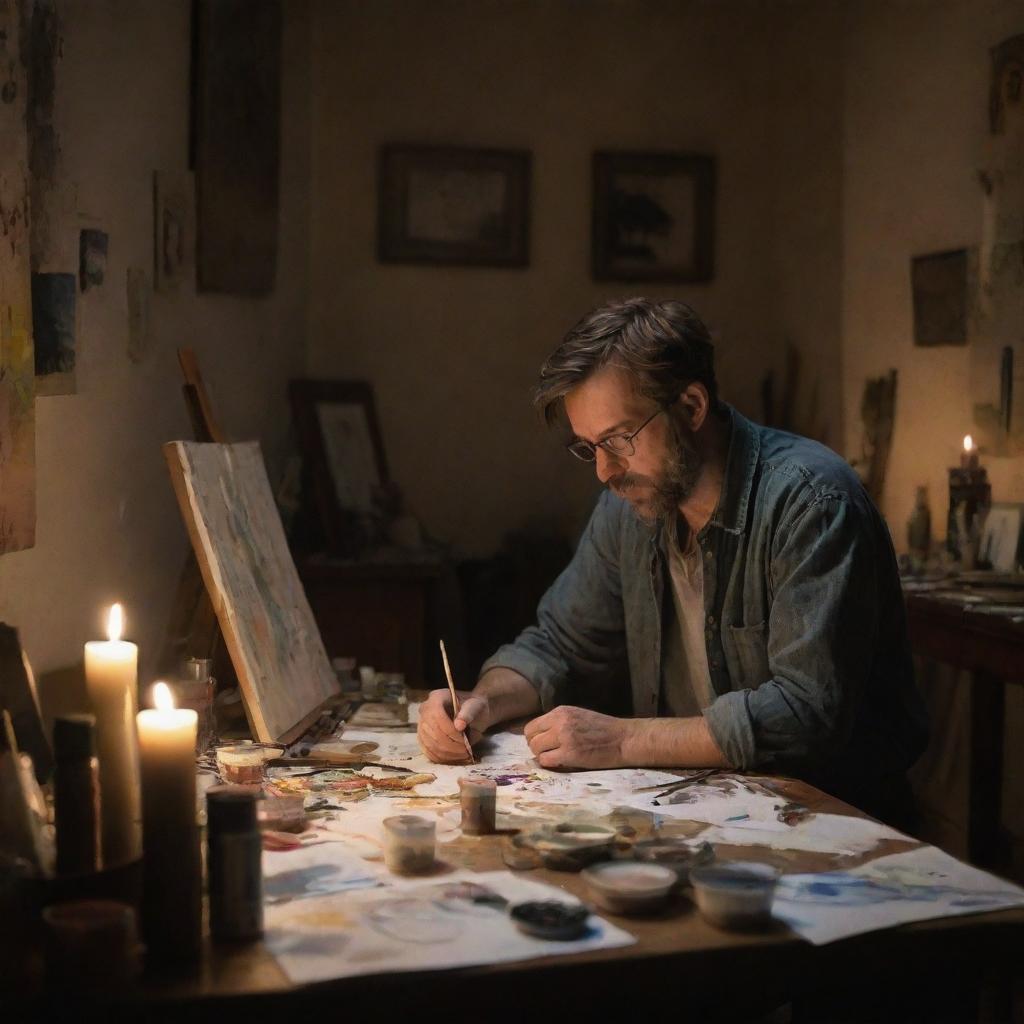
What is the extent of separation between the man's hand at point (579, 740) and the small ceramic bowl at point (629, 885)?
50 centimetres

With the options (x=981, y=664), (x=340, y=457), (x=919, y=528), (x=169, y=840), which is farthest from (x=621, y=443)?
(x=340, y=457)

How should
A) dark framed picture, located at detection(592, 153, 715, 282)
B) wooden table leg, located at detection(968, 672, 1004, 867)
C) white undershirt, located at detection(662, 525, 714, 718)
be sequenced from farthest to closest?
dark framed picture, located at detection(592, 153, 715, 282), wooden table leg, located at detection(968, 672, 1004, 867), white undershirt, located at detection(662, 525, 714, 718)

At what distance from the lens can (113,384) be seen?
2.52m

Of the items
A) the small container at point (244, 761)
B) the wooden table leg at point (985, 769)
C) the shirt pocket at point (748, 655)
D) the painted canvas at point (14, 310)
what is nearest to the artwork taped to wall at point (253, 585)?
the small container at point (244, 761)

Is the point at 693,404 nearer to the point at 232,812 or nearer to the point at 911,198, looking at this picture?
the point at 232,812

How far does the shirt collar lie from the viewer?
87.0 inches

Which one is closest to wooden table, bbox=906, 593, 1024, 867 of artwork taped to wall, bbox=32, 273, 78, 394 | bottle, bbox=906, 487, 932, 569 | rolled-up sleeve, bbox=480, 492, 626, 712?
bottle, bbox=906, 487, 932, 569

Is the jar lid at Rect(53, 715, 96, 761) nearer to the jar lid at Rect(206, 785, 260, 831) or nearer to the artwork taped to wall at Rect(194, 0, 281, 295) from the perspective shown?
the jar lid at Rect(206, 785, 260, 831)

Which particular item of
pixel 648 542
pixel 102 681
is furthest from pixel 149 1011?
pixel 648 542

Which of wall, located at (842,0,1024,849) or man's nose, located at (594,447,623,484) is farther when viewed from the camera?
wall, located at (842,0,1024,849)

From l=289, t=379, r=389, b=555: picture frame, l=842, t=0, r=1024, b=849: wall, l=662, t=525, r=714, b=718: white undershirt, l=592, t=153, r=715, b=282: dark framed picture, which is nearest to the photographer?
l=662, t=525, r=714, b=718: white undershirt

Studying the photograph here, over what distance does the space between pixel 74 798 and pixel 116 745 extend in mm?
115

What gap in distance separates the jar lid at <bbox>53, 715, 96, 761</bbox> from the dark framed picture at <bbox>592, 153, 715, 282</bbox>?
13.5 ft

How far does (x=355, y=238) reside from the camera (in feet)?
16.6
